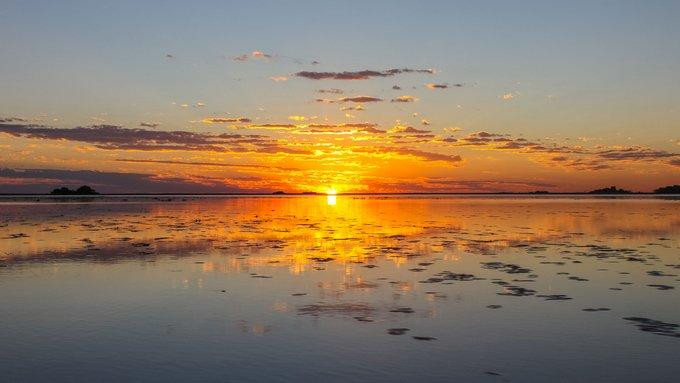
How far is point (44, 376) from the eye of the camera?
8297mm

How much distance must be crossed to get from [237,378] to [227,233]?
24.3 meters

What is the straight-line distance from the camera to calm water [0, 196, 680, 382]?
8.73 m

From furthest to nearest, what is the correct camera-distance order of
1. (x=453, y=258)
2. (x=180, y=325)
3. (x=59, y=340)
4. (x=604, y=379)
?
(x=453, y=258) < (x=180, y=325) < (x=59, y=340) < (x=604, y=379)

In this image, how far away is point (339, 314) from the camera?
12180 mm

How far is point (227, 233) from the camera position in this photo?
3200cm

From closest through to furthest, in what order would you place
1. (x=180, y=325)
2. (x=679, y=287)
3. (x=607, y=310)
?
(x=180, y=325) < (x=607, y=310) < (x=679, y=287)

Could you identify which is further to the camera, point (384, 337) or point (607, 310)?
point (607, 310)

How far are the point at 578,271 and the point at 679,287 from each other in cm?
309

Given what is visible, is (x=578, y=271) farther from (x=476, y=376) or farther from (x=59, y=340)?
(x=59, y=340)

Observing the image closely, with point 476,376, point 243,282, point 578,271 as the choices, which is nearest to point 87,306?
point 243,282

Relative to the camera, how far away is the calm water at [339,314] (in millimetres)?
8727

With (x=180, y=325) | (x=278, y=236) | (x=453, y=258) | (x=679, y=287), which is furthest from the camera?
(x=278, y=236)

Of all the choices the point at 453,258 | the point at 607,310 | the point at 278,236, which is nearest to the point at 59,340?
the point at 607,310

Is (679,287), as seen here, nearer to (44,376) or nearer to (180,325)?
(180,325)
